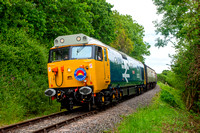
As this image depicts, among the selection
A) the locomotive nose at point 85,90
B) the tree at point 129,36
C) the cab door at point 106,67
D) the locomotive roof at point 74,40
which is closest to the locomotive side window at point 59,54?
the locomotive roof at point 74,40

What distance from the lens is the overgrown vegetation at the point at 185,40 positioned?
29.2ft

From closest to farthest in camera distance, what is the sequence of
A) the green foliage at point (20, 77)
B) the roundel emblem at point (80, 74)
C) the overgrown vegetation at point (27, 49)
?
the roundel emblem at point (80, 74) → the green foliage at point (20, 77) → the overgrown vegetation at point (27, 49)

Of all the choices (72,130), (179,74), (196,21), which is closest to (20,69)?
(72,130)

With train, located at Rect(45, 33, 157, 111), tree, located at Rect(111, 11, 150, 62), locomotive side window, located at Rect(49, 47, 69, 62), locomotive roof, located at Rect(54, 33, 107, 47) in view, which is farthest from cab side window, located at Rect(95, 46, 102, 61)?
tree, located at Rect(111, 11, 150, 62)

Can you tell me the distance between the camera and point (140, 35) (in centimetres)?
4994

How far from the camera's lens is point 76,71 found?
8.50 meters

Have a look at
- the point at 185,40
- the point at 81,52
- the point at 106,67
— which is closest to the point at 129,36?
the point at 185,40

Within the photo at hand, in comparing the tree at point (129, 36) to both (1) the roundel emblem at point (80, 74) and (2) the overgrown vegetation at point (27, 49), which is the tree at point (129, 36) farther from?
(1) the roundel emblem at point (80, 74)

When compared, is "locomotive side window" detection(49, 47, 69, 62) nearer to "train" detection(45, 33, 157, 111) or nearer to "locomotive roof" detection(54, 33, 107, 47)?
"train" detection(45, 33, 157, 111)

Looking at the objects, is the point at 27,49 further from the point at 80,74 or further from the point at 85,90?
the point at 85,90

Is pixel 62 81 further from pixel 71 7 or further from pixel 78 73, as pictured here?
pixel 71 7

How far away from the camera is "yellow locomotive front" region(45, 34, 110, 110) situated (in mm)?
8445

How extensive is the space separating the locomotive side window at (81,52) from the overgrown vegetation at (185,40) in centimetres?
437

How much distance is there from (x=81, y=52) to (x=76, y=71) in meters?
0.94
